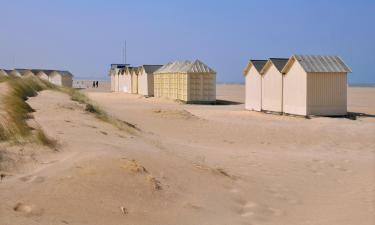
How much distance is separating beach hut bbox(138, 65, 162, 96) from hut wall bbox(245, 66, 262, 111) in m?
17.3

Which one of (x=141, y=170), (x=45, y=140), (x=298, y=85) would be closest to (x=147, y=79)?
(x=298, y=85)

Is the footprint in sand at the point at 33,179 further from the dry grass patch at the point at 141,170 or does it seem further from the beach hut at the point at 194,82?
the beach hut at the point at 194,82

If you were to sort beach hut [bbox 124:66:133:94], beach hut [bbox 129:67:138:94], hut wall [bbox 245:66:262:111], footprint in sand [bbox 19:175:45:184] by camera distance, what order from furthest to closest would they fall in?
beach hut [bbox 124:66:133:94], beach hut [bbox 129:67:138:94], hut wall [bbox 245:66:262:111], footprint in sand [bbox 19:175:45:184]

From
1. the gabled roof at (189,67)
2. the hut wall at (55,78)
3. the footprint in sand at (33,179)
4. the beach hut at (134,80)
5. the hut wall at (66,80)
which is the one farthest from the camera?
the hut wall at (66,80)

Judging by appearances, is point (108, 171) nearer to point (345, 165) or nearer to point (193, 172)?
point (193, 172)

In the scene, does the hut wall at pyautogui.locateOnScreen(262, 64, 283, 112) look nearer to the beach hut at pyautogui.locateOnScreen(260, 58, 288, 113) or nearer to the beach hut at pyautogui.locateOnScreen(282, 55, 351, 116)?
the beach hut at pyautogui.locateOnScreen(260, 58, 288, 113)

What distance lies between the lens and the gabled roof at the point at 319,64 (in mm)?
20469

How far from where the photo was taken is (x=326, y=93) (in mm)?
20703

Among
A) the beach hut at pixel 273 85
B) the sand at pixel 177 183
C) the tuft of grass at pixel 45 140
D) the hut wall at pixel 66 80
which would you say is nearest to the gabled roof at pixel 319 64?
the beach hut at pixel 273 85

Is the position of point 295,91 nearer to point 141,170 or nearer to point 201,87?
point 201,87

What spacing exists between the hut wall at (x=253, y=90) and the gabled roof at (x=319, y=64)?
2.76 m

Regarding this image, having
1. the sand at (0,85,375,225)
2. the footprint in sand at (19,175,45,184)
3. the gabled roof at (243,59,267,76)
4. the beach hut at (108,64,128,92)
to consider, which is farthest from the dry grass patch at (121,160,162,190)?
the beach hut at (108,64,128,92)

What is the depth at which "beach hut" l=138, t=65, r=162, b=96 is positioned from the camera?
42.2 meters

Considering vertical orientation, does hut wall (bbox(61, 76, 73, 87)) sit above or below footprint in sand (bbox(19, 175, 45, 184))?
above
